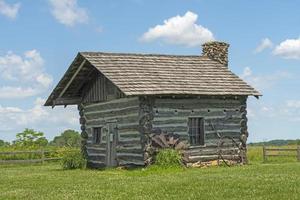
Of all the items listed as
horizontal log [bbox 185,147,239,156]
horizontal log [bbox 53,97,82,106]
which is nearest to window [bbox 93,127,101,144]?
horizontal log [bbox 53,97,82,106]

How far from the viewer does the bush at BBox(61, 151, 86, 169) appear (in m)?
32.0

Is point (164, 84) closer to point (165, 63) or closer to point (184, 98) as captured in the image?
point (184, 98)

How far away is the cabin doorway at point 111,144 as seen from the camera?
3075 centimetres

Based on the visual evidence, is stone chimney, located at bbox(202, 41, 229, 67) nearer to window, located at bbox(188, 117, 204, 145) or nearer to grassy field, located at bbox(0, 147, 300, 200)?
window, located at bbox(188, 117, 204, 145)

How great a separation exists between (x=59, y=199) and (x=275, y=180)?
7670 millimetres

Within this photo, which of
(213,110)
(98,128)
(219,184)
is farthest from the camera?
(98,128)

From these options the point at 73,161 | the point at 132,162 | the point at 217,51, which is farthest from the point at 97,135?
the point at 217,51

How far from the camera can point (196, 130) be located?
30328mm

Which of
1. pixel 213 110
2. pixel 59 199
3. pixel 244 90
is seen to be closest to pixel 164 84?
pixel 213 110

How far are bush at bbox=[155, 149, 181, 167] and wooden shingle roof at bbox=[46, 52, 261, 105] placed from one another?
2.97 metres

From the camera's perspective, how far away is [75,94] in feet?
113

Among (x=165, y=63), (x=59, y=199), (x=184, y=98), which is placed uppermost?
(x=165, y=63)

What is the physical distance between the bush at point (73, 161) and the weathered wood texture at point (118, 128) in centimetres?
93

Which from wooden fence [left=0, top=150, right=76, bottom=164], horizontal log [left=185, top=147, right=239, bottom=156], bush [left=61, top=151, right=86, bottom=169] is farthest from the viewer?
wooden fence [left=0, top=150, right=76, bottom=164]
